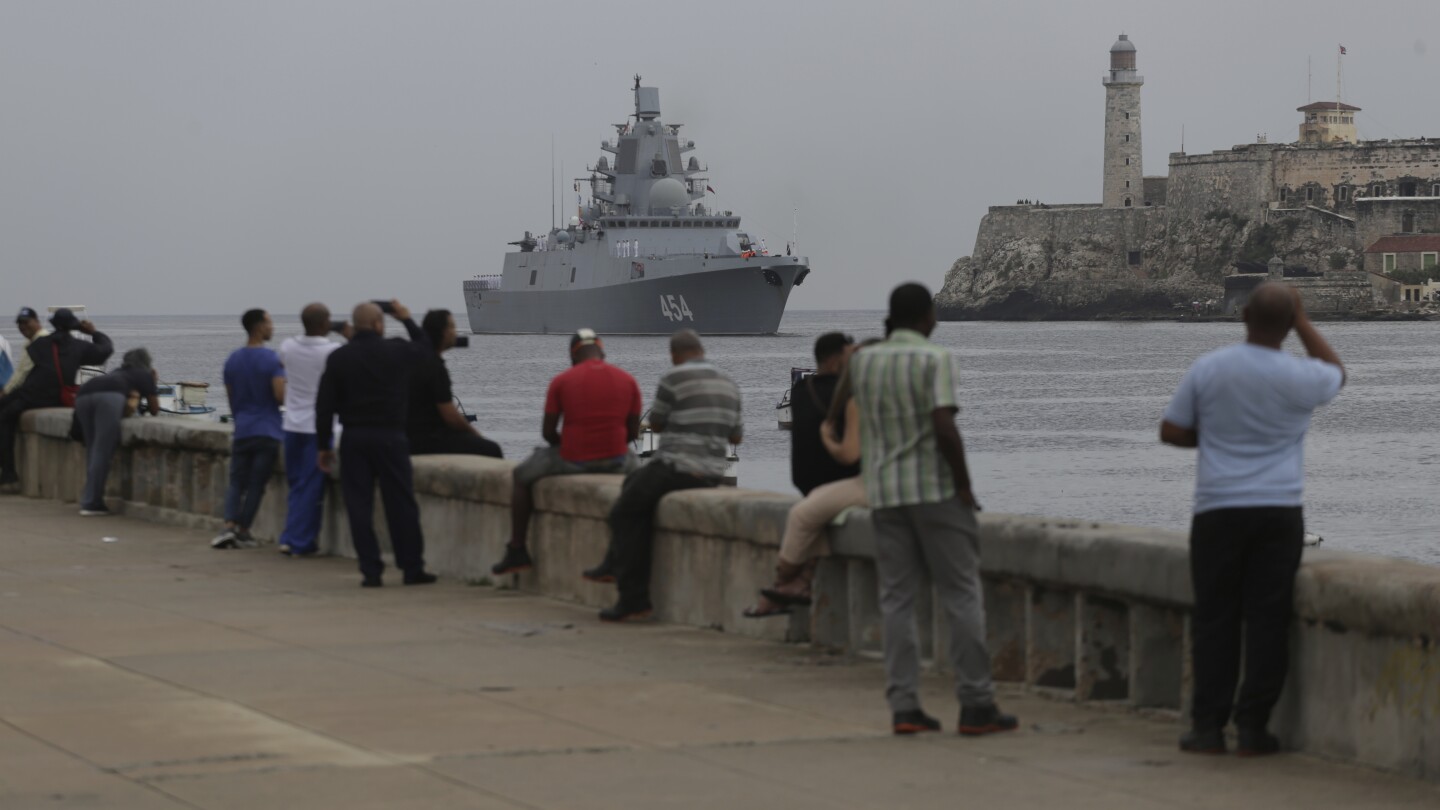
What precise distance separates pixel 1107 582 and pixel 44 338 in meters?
11.1

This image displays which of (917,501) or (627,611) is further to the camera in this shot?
(627,611)

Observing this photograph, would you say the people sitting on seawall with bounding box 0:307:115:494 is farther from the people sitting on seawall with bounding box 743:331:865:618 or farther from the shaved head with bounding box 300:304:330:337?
the people sitting on seawall with bounding box 743:331:865:618

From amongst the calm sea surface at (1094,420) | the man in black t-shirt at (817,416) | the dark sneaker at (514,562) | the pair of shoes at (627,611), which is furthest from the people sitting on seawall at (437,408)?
the calm sea surface at (1094,420)

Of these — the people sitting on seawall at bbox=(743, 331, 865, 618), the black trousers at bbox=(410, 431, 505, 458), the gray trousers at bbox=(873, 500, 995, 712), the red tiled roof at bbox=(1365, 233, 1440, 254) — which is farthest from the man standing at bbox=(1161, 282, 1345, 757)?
the red tiled roof at bbox=(1365, 233, 1440, 254)

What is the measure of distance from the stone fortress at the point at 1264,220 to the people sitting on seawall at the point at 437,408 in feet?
399

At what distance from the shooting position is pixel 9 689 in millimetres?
7051

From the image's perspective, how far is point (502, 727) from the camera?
6473 mm

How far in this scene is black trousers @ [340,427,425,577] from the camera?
398 inches

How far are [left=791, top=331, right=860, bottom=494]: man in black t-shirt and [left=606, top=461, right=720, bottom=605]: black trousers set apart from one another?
2.94ft

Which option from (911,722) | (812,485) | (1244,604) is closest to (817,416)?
(812,485)

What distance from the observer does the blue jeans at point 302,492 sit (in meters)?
11.3

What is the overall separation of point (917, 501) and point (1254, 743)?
1.24 metres

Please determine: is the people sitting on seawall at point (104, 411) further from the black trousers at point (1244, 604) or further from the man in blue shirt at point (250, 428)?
the black trousers at point (1244, 604)

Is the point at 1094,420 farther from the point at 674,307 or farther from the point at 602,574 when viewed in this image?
the point at 602,574
